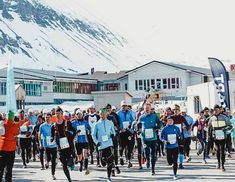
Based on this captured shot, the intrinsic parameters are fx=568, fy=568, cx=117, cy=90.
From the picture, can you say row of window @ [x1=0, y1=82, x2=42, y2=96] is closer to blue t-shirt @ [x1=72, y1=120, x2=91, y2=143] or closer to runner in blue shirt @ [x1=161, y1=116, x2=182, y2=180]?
blue t-shirt @ [x1=72, y1=120, x2=91, y2=143]


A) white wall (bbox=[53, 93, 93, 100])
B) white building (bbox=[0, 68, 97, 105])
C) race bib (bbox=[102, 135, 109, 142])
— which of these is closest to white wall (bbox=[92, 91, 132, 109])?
white building (bbox=[0, 68, 97, 105])

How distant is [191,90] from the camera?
4041cm

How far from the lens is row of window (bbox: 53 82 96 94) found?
290 feet

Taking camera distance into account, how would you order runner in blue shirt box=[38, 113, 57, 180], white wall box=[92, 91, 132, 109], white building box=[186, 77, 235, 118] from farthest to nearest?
white wall box=[92, 91, 132, 109] < white building box=[186, 77, 235, 118] < runner in blue shirt box=[38, 113, 57, 180]

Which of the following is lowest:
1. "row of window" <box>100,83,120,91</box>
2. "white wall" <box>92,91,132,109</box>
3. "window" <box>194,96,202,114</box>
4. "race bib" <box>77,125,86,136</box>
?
"race bib" <box>77,125,86,136</box>

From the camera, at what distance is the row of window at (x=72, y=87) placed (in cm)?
8831

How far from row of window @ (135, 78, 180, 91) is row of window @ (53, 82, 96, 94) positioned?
46.3ft

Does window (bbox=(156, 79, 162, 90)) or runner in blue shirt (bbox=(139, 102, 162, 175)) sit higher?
window (bbox=(156, 79, 162, 90))

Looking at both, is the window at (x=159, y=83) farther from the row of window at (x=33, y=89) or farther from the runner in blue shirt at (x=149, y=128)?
the runner in blue shirt at (x=149, y=128)

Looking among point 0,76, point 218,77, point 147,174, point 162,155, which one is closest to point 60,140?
point 147,174

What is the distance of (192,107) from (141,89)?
40350mm

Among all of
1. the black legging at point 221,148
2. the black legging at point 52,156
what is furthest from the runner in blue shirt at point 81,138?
the black legging at point 221,148

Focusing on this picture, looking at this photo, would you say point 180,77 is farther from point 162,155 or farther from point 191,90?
point 162,155

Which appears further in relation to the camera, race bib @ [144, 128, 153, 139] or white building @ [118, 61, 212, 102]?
white building @ [118, 61, 212, 102]
